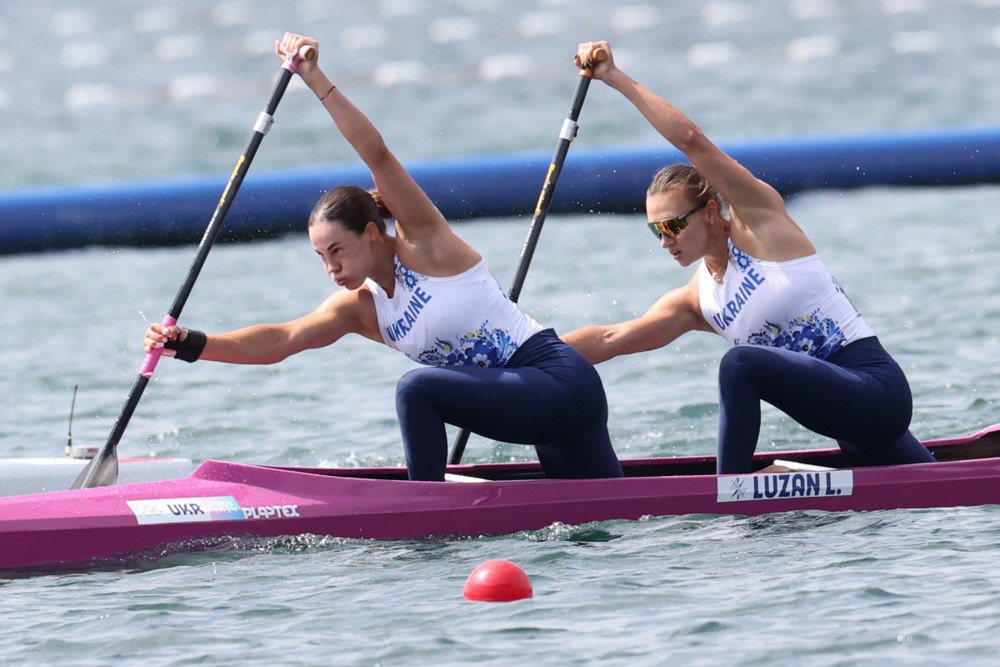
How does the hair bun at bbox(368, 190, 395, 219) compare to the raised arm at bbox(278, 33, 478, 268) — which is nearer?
the raised arm at bbox(278, 33, 478, 268)

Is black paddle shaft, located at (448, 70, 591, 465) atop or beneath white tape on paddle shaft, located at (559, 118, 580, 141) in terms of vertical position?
beneath

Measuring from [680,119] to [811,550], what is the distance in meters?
1.18

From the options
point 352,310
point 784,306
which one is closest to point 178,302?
point 352,310

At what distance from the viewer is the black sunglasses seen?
185 inches

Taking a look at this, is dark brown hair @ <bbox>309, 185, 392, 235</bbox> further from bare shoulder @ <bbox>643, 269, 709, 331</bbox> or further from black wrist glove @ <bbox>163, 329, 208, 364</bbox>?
bare shoulder @ <bbox>643, 269, 709, 331</bbox>

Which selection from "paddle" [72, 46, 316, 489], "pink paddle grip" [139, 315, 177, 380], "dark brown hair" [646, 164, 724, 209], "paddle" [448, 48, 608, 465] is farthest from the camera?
"paddle" [448, 48, 608, 465]

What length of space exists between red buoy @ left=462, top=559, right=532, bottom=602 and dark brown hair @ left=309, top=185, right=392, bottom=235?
0.95 metres

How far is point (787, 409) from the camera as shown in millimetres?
4750

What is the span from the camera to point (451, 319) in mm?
4629

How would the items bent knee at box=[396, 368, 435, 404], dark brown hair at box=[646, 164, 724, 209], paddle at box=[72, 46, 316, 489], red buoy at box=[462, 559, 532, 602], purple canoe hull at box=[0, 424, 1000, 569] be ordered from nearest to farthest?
red buoy at box=[462, 559, 532, 602] → bent knee at box=[396, 368, 435, 404] → purple canoe hull at box=[0, 424, 1000, 569] → dark brown hair at box=[646, 164, 724, 209] → paddle at box=[72, 46, 316, 489]

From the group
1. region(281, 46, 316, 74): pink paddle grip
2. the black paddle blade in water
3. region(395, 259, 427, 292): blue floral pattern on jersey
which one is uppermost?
region(281, 46, 316, 74): pink paddle grip

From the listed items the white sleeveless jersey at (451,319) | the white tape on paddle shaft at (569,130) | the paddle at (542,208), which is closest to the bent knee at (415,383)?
the white sleeveless jersey at (451,319)

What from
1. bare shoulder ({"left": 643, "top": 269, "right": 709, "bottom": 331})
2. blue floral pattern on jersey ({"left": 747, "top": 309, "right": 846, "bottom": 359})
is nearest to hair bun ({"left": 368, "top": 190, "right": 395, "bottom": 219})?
bare shoulder ({"left": 643, "top": 269, "right": 709, "bottom": 331})

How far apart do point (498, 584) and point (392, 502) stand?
0.60 metres
